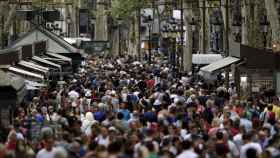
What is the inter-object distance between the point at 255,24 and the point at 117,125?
33005mm

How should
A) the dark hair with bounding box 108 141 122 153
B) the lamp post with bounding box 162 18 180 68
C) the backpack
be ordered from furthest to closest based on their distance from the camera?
the lamp post with bounding box 162 18 180 68, the backpack, the dark hair with bounding box 108 141 122 153

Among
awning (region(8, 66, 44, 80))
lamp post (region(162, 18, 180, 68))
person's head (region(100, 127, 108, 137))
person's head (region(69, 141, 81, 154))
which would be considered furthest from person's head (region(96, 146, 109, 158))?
lamp post (region(162, 18, 180, 68))

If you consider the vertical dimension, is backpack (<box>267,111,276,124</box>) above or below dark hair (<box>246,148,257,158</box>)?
below

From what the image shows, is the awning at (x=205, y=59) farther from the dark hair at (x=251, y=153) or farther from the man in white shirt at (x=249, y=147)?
the dark hair at (x=251, y=153)

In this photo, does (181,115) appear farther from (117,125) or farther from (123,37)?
(123,37)

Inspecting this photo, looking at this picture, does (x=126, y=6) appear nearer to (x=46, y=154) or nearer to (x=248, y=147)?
(x=46, y=154)

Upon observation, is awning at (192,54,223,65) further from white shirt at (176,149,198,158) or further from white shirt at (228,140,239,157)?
white shirt at (176,149,198,158)

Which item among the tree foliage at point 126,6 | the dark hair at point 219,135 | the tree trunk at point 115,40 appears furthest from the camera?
the tree trunk at point 115,40

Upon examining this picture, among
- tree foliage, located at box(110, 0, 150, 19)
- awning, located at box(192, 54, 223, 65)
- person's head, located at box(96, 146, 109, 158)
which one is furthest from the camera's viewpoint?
tree foliage, located at box(110, 0, 150, 19)

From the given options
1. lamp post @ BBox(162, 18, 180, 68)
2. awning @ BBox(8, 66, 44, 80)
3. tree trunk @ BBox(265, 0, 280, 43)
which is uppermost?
tree trunk @ BBox(265, 0, 280, 43)

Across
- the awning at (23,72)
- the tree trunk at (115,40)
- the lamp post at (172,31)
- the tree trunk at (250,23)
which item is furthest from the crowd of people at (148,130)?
the tree trunk at (115,40)

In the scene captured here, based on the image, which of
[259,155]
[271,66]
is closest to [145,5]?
[271,66]

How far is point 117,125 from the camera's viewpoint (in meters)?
21.4

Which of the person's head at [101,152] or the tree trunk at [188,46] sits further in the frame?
the tree trunk at [188,46]
